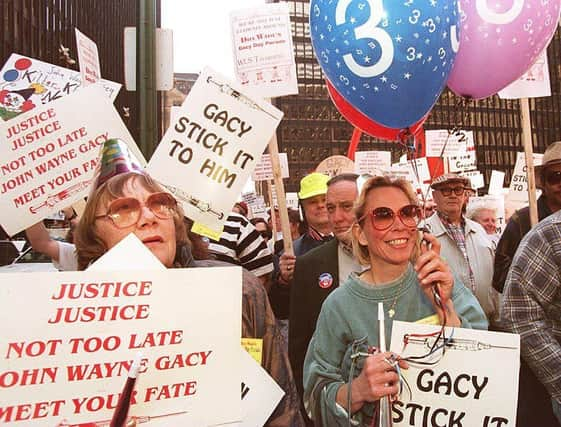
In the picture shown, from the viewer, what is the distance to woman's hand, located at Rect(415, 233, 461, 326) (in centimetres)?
208

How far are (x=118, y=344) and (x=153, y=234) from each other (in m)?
0.56

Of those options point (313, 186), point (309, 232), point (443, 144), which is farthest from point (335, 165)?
point (309, 232)

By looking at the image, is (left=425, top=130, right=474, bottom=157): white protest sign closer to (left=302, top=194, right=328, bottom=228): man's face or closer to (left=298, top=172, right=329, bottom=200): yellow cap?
(left=298, top=172, right=329, bottom=200): yellow cap

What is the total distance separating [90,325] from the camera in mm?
1423

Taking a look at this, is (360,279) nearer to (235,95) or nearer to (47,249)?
(235,95)

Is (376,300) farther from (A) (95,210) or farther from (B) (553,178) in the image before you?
(B) (553,178)

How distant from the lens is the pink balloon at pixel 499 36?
325cm

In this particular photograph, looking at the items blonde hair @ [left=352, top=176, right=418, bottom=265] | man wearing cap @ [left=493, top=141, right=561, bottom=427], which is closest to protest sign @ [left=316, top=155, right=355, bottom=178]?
man wearing cap @ [left=493, top=141, right=561, bottom=427]

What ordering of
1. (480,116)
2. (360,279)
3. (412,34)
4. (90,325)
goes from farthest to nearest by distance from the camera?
(480,116)
(412,34)
(360,279)
(90,325)

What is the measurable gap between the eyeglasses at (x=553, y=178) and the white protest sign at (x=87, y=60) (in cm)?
311

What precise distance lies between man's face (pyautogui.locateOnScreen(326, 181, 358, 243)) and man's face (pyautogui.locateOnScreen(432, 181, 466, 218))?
3.93 ft

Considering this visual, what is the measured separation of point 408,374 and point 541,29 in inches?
92.6

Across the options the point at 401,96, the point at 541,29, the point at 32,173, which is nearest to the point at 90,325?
the point at 32,173

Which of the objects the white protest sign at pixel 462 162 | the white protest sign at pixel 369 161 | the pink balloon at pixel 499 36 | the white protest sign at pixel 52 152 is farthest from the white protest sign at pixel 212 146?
the white protest sign at pixel 462 162
